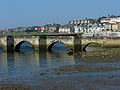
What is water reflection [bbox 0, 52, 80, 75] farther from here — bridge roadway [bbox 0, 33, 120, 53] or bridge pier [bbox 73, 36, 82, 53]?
bridge roadway [bbox 0, 33, 120, 53]

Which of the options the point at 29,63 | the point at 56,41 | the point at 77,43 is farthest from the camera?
the point at 56,41

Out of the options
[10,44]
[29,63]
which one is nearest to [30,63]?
[29,63]

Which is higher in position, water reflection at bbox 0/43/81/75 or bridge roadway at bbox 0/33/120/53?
bridge roadway at bbox 0/33/120/53

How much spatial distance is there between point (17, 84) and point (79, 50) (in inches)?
1391

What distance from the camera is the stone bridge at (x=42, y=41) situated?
187 feet

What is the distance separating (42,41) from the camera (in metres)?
59.0

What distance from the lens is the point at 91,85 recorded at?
20391 millimetres

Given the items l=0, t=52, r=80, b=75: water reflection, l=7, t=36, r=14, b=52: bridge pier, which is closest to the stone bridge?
l=7, t=36, r=14, b=52: bridge pier

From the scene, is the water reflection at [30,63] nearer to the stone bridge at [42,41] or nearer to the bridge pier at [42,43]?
the stone bridge at [42,41]

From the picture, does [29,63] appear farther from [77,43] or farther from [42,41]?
[42,41]

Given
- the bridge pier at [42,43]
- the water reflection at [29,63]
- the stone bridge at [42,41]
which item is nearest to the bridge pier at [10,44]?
the stone bridge at [42,41]

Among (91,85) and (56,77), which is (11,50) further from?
(91,85)

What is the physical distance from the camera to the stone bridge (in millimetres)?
57094

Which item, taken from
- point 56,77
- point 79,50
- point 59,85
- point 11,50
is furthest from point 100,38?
point 59,85
